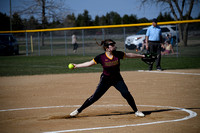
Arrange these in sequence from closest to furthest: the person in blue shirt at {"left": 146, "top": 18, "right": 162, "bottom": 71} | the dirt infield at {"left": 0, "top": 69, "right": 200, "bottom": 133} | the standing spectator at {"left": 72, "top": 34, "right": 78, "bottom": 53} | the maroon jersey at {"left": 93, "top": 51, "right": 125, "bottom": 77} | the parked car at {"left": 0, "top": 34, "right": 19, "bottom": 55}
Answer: the dirt infield at {"left": 0, "top": 69, "right": 200, "bottom": 133} → the maroon jersey at {"left": 93, "top": 51, "right": 125, "bottom": 77} → the person in blue shirt at {"left": 146, "top": 18, "right": 162, "bottom": 71} → the standing spectator at {"left": 72, "top": 34, "right": 78, "bottom": 53} → the parked car at {"left": 0, "top": 34, "right": 19, "bottom": 55}

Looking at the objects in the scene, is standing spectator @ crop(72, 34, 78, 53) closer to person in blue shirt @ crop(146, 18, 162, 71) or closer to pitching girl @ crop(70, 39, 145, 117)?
person in blue shirt @ crop(146, 18, 162, 71)

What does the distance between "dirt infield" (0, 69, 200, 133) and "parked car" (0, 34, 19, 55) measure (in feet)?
56.9

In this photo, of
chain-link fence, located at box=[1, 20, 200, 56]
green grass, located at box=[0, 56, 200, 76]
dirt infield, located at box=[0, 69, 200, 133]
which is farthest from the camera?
chain-link fence, located at box=[1, 20, 200, 56]


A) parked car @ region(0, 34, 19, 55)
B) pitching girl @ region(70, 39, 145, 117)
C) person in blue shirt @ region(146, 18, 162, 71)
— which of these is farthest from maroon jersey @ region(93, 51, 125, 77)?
parked car @ region(0, 34, 19, 55)

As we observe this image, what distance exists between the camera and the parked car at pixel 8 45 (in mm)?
28766

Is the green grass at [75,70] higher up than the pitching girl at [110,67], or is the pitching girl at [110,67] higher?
the pitching girl at [110,67]

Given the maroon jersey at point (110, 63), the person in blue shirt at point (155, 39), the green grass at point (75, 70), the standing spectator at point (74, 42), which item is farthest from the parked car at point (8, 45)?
the maroon jersey at point (110, 63)

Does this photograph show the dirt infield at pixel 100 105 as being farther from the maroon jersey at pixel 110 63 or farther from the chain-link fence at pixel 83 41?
the chain-link fence at pixel 83 41

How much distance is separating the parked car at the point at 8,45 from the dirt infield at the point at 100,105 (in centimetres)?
1733

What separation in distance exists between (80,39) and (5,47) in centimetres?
843

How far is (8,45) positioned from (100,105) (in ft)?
78.1

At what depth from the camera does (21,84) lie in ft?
38.0

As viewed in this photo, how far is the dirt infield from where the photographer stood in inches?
218

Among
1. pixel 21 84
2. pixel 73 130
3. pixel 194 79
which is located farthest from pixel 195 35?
pixel 73 130
